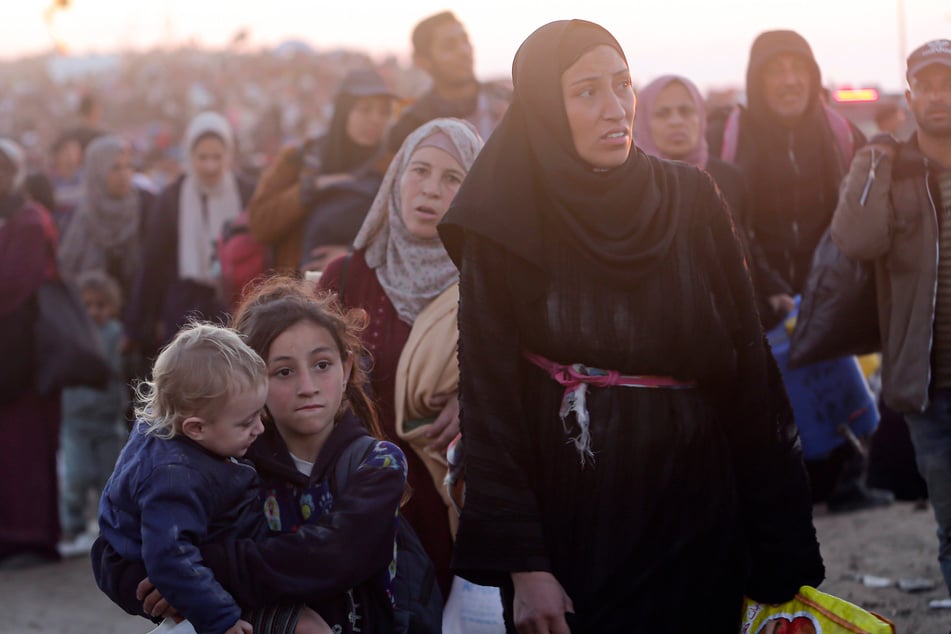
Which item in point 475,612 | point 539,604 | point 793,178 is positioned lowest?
point 475,612

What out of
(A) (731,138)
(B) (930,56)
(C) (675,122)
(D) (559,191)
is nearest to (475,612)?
(D) (559,191)

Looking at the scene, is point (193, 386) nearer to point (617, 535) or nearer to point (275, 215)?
point (617, 535)

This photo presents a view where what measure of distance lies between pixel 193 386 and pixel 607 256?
913 mm

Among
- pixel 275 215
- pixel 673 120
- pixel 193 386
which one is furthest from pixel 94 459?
pixel 193 386

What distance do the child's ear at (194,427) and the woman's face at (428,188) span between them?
1327 millimetres

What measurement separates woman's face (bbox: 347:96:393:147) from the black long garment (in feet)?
13.3

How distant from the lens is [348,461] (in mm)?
2949

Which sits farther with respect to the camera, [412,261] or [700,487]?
[412,261]

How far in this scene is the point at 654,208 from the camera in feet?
9.42

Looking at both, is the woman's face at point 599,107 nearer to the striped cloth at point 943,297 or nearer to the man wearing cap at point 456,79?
the striped cloth at point 943,297

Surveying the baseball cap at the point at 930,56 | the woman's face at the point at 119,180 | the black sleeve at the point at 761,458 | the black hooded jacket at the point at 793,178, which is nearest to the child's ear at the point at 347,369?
the black sleeve at the point at 761,458

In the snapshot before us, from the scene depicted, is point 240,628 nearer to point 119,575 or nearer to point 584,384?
point 119,575

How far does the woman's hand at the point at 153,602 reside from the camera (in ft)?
9.07

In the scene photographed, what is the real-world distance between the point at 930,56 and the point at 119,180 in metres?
5.67
